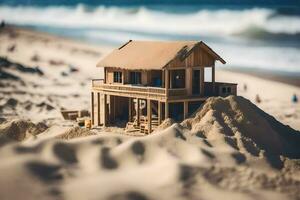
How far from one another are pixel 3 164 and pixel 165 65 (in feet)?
41.8

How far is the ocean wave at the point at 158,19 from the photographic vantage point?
80.5 m

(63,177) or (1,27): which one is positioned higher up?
(1,27)

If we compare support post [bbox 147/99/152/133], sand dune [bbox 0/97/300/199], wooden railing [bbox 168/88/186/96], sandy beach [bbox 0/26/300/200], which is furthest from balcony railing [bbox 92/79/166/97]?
sand dune [bbox 0/97/300/199]

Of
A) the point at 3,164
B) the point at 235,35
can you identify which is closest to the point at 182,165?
the point at 3,164

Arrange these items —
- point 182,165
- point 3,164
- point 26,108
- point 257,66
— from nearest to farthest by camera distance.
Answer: point 3,164 < point 182,165 < point 26,108 < point 257,66

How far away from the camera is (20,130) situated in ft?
94.3

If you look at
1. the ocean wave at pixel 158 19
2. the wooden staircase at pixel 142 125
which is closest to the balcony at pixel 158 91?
the wooden staircase at pixel 142 125

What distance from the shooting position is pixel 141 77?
107 feet

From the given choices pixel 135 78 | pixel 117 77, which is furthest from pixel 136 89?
pixel 117 77

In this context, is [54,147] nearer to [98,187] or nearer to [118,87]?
[98,187]

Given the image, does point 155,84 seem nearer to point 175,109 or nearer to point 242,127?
point 175,109

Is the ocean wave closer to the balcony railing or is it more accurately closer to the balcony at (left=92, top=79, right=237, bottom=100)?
the balcony at (left=92, top=79, right=237, bottom=100)

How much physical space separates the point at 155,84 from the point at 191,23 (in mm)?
58881

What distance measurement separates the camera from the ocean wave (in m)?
80.5
